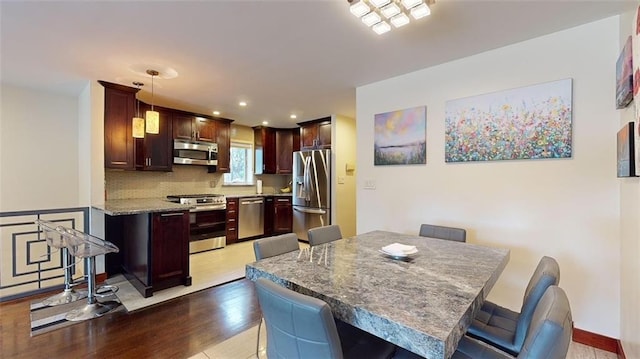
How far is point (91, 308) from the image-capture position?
2.56 m

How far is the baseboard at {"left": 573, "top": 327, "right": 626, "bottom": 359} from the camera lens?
1.98m

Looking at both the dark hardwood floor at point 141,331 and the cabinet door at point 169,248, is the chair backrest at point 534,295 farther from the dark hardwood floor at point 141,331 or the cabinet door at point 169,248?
the cabinet door at point 169,248

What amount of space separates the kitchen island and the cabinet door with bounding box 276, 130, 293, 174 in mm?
3084

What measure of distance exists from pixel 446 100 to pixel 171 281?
350cm

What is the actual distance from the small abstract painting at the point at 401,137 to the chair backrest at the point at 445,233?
836 millimetres

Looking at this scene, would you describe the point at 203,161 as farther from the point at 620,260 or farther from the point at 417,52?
the point at 620,260

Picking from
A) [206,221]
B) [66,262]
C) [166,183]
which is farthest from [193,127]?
[66,262]

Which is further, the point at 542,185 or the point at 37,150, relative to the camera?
the point at 37,150

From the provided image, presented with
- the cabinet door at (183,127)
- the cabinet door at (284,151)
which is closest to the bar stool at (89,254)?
the cabinet door at (183,127)

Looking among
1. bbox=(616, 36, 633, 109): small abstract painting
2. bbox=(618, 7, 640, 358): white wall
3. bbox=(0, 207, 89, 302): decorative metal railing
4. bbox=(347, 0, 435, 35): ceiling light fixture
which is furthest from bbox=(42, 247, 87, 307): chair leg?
bbox=(616, 36, 633, 109): small abstract painting

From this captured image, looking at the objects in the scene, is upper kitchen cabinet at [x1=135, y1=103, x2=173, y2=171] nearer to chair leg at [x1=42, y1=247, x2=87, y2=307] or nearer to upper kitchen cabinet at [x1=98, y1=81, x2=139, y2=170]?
upper kitchen cabinet at [x1=98, y1=81, x2=139, y2=170]

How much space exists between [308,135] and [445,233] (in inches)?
145

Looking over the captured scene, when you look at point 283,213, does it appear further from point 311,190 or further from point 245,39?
point 245,39

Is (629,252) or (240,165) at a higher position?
(240,165)
